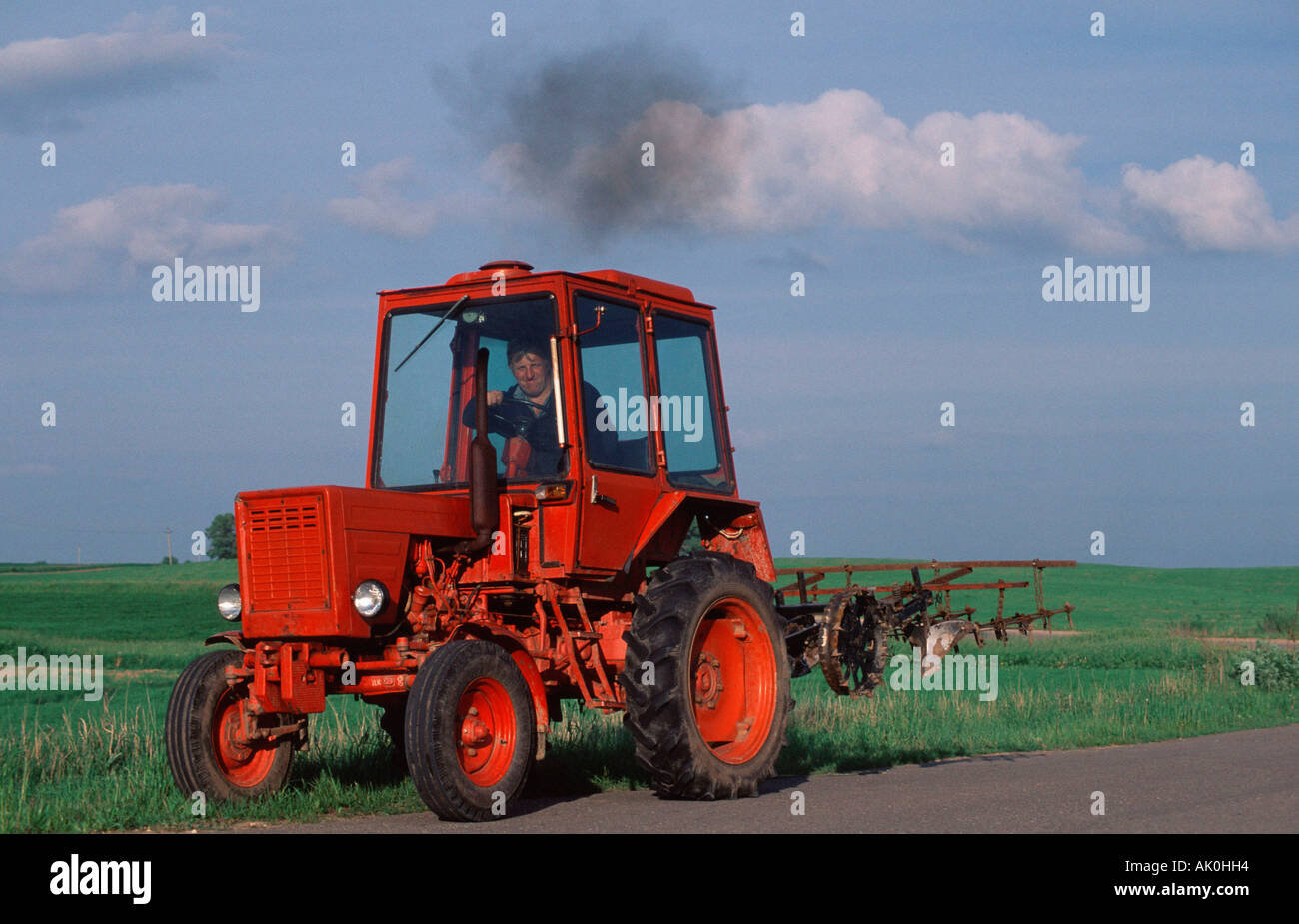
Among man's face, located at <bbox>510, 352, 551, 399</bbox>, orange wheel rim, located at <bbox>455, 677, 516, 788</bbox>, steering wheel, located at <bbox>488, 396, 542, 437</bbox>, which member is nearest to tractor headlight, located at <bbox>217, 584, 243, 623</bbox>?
orange wheel rim, located at <bbox>455, 677, 516, 788</bbox>

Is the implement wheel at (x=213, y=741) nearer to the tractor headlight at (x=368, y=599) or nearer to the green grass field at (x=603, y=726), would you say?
the green grass field at (x=603, y=726)

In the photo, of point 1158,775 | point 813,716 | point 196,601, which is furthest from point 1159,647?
point 196,601

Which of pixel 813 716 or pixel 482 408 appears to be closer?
pixel 482 408

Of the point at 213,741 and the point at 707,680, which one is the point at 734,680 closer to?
the point at 707,680

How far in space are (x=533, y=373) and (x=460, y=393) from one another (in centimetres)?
63

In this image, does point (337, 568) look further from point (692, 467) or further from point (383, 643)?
point (692, 467)

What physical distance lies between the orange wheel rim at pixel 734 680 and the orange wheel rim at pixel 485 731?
1.78 metres

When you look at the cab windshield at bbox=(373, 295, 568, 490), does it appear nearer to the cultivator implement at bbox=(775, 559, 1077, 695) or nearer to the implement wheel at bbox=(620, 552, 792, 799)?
the implement wheel at bbox=(620, 552, 792, 799)

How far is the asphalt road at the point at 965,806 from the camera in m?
8.62

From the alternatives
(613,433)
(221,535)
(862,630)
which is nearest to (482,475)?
(613,433)

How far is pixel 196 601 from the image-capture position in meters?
65.6

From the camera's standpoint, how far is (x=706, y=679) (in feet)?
35.0

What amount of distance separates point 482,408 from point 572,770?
3.84 m

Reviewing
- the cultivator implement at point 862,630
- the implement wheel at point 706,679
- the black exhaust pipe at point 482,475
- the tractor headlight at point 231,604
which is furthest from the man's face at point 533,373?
the cultivator implement at point 862,630
